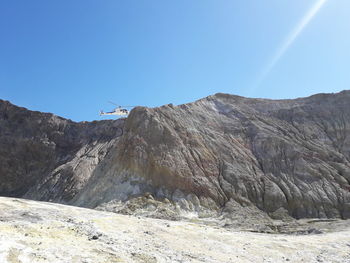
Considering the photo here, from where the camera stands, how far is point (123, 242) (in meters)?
13.9

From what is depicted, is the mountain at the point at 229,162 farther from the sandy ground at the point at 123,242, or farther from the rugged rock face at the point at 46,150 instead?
the sandy ground at the point at 123,242

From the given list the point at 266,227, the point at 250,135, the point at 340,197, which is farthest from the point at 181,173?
the point at 340,197

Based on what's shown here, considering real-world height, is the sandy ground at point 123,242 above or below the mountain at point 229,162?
below

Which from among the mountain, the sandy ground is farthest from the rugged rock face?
the sandy ground

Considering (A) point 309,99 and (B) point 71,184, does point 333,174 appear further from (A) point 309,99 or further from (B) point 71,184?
(B) point 71,184

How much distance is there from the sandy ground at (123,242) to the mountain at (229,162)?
45.1 feet

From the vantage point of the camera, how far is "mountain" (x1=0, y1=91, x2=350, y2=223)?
3494cm

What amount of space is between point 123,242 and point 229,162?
28.0 metres

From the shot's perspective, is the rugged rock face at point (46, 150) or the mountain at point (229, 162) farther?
the rugged rock face at point (46, 150)

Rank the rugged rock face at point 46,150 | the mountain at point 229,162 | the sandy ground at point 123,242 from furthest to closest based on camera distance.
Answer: the rugged rock face at point 46,150 → the mountain at point 229,162 → the sandy ground at point 123,242

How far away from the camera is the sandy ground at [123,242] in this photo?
36.7ft

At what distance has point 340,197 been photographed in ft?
119

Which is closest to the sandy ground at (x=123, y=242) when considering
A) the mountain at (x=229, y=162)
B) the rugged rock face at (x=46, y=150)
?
the mountain at (x=229, y=162)

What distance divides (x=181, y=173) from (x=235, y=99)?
23.3m
